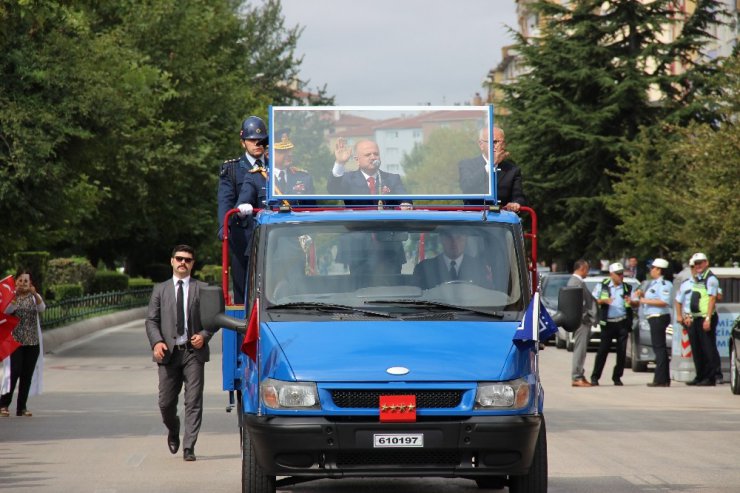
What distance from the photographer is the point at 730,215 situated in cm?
3431

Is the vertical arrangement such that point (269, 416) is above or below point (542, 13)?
below

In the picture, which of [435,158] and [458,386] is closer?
[458,386]

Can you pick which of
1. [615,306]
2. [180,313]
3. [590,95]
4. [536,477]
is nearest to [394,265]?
[536,477]

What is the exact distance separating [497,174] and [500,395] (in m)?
3.49

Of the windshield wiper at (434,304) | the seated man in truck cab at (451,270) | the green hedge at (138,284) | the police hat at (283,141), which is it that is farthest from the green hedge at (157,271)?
the windshield wiper at (434,304)

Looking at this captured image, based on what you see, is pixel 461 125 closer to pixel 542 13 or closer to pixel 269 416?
pixel 269 416

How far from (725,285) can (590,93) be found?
34.2 metres

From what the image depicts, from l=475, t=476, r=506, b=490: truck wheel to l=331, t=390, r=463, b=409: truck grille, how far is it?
2257 mm

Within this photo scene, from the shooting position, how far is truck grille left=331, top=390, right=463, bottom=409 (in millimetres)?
9289

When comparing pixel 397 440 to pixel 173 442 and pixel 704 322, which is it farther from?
pixel 704 322

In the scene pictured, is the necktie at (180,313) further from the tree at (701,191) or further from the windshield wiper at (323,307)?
the tree at (701,191)

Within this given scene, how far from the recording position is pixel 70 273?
189ft

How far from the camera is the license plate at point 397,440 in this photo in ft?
30.3

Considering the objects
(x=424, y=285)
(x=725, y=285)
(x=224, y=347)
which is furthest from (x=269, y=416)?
(x=725, y=285)
